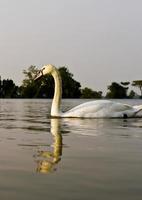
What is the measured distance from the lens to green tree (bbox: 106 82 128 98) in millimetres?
Result: 97225

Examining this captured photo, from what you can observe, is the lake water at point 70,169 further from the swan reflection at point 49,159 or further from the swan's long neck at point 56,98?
the swan's long neck at point 56,98

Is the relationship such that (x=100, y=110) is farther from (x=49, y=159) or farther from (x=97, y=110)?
(x=49, y=159)

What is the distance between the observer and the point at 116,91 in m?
98.2

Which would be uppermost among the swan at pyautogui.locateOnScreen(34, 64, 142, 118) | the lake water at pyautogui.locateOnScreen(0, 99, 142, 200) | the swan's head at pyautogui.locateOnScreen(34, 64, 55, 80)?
the swan's head at pyautogui.locateOnScreen(34, 64, 55, 80)

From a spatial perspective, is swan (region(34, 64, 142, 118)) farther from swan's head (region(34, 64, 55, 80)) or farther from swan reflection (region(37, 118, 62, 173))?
swan reflection (region(37, 118, 62, 173))

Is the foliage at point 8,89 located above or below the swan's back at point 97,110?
above

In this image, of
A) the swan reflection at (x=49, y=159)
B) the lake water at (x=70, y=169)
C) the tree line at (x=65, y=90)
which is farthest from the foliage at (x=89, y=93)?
the swan reflection at (x=49, y=159)

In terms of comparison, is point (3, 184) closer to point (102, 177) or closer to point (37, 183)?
point (37, 183)

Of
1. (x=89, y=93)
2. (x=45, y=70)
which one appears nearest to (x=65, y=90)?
(x=89, y=93)

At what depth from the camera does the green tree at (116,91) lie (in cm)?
9722

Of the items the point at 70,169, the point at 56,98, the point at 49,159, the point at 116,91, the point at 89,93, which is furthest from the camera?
the point at 89,93

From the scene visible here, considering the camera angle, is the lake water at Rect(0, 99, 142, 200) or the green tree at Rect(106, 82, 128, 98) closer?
the lake water at Rect(0, 99, 142, 200)

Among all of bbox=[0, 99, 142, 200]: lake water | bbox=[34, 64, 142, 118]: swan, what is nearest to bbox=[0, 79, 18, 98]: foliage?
bbox=[34, 64, 142, 118]: swan

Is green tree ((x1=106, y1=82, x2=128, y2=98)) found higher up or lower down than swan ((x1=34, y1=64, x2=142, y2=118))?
higher up
